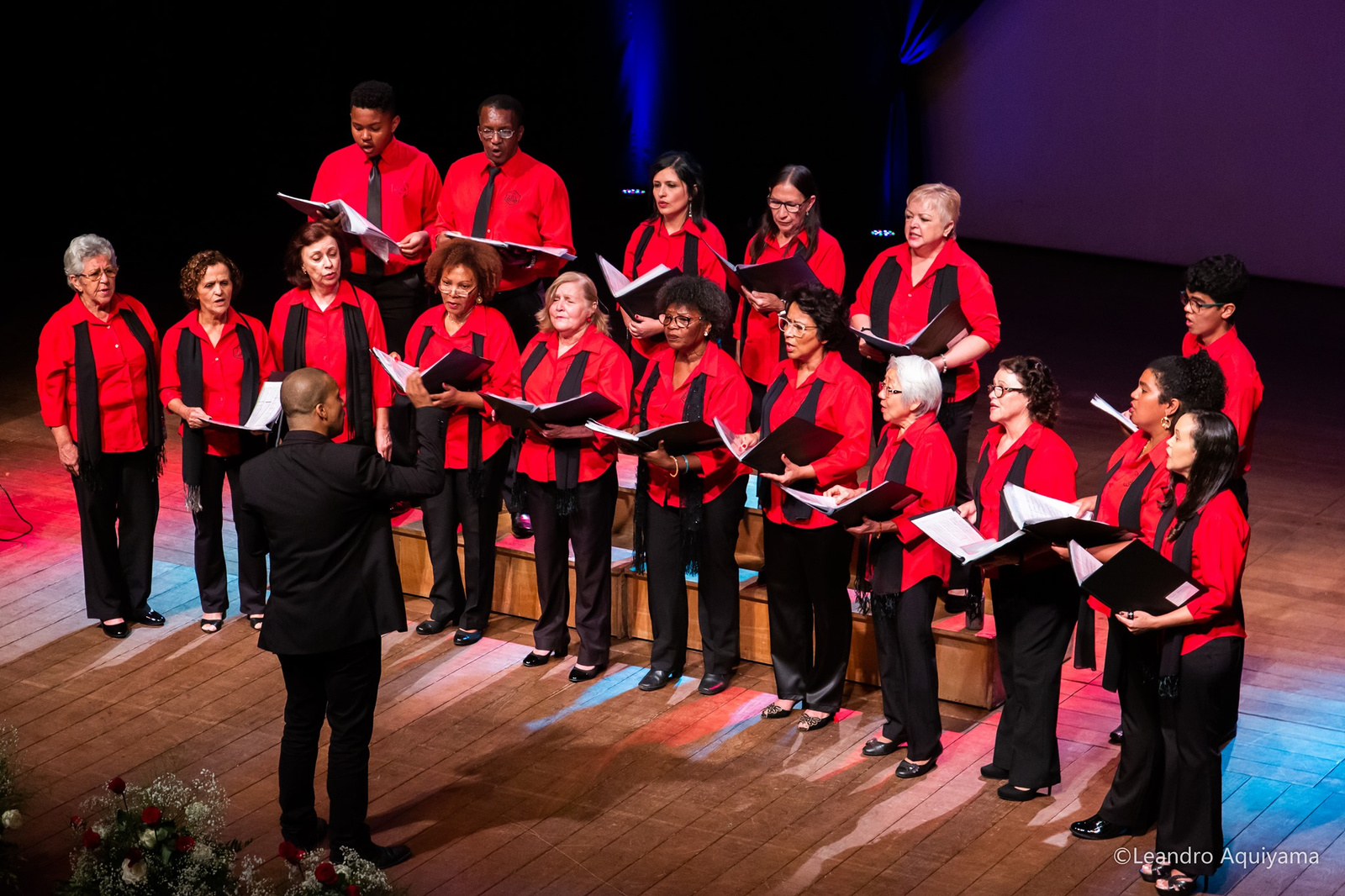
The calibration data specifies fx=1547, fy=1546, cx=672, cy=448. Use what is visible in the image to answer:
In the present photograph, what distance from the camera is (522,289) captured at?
20.7 feet

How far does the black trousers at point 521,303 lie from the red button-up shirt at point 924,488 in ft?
6.86

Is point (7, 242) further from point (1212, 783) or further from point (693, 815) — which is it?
point (1212, 783)

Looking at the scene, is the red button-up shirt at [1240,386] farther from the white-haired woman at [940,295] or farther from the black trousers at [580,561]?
the black trousers at [580,561]

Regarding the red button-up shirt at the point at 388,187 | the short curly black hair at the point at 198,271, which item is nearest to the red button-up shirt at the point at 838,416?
the red button-up shirt at the point at 388,187

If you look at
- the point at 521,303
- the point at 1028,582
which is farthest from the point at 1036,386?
the point at 521,303

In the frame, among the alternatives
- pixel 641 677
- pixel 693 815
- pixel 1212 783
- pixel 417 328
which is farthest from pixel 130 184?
pixel 1212 783

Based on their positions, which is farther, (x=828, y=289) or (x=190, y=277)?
(x=190, y=277)

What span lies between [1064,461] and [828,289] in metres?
0.95

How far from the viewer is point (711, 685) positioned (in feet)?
17.7

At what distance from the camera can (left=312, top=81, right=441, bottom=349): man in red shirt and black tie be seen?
20.2 ft

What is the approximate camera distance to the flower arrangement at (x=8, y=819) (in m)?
3.97

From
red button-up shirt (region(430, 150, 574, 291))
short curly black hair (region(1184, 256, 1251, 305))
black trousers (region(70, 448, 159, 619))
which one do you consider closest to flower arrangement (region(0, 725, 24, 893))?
black trousers (region(70, 448, 159, 619))

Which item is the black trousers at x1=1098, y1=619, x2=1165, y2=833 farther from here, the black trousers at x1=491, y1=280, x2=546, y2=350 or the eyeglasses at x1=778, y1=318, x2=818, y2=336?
the black trousers at x1=491, y1=280, x2=546, y2=350

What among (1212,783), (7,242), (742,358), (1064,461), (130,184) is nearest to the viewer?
(1212,783)
